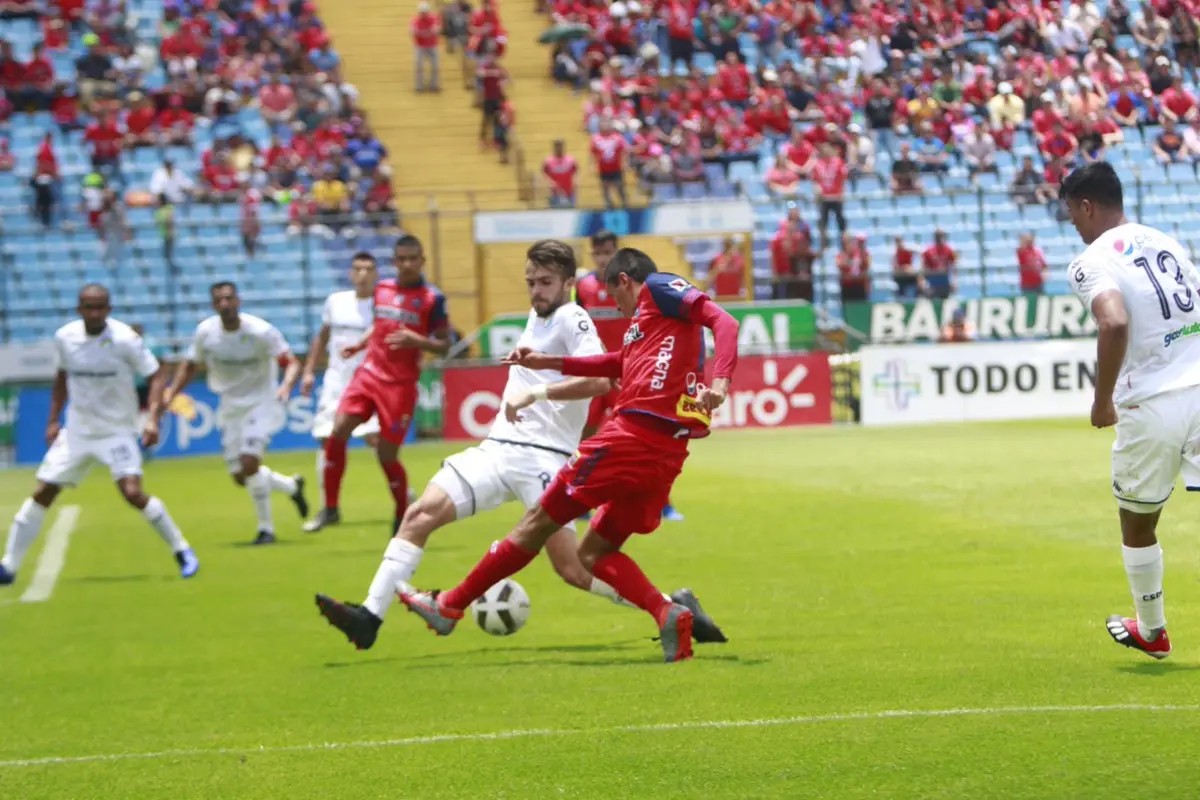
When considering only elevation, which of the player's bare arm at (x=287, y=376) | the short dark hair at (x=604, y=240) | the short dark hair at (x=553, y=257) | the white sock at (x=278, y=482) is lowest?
the white sock at (x=278, y=482)

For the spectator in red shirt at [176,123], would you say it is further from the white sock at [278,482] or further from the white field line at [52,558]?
the white sock at [278,482]

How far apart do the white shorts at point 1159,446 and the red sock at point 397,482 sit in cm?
826

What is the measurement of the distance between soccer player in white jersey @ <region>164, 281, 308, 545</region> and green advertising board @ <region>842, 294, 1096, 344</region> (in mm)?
15114

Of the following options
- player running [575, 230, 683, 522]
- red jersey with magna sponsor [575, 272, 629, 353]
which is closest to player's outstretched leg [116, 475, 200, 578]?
player running [575, 230, 683, 522]

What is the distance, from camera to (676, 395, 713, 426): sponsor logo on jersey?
8367mm

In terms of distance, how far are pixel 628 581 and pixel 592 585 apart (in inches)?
24.9

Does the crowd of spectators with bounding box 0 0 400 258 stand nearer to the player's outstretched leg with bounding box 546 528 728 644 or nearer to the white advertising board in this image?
the white advertising board

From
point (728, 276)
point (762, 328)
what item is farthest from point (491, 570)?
point (728, 276)

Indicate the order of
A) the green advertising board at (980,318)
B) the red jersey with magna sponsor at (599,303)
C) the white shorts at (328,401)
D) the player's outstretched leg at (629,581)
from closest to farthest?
the player's outstretched leg at (629,581), the red jersey with magna sponsor at (599,303), the white shorts at (328,401), the green advertising board at (980,318)

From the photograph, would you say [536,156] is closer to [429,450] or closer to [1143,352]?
[429,450]

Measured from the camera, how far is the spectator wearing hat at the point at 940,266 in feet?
102

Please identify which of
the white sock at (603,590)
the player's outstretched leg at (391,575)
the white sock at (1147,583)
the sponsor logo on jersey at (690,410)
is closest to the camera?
the white sock at (1147,583)

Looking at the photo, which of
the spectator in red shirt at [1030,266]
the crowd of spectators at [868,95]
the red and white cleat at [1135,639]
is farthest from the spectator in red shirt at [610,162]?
the red and white cleat at [1135,639]

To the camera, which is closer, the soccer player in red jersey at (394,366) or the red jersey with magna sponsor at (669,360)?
the red jersey with magna sponsor at (669,360)
